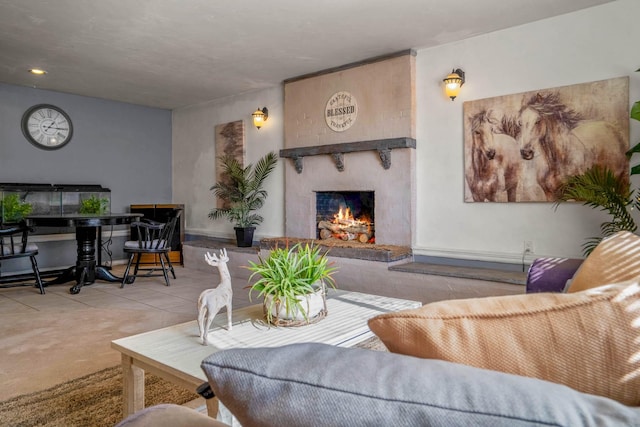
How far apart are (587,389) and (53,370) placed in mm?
2742

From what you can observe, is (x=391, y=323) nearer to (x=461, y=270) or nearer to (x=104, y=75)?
(x=461, y=270)

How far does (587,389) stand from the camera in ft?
1.94

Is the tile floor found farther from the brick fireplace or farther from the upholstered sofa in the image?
the upholstered sofa

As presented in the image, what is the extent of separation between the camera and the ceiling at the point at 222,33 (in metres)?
3.31

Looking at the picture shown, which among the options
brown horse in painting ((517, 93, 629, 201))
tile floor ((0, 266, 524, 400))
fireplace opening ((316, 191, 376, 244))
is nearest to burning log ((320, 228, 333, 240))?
fireplace opening ((316, 191, 376, 244))

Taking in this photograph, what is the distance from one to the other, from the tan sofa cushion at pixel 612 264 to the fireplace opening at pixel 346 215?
340cm

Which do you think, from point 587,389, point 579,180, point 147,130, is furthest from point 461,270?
point 147,130

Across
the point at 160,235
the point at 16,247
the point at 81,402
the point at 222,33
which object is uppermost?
the point at 222,33

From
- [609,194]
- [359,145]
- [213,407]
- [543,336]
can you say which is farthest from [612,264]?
[359,145]

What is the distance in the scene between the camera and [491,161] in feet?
12.7

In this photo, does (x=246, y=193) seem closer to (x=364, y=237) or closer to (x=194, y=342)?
(x=364, y=237)

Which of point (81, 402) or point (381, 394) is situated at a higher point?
point (381, 394)

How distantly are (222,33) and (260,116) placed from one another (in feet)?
6.02

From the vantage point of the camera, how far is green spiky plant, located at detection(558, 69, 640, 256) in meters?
2.99
